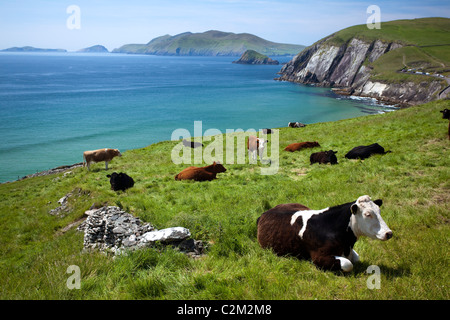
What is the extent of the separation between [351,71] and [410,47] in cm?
2966

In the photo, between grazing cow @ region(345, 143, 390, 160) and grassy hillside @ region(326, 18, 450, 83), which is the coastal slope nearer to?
grassy hillside @ region(326, 18, 450, 83)

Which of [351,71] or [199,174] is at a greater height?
[351,71]

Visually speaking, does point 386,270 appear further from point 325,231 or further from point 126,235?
point 126,235

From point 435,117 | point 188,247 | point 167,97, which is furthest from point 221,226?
point 167,97

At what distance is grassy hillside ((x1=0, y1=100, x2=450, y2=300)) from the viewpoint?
470 centimetres

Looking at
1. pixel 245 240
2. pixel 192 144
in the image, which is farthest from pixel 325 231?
pixel 192 144

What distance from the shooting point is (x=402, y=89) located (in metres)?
94.2

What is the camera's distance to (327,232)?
5566 mm

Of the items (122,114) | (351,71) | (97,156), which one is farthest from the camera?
(351,71)

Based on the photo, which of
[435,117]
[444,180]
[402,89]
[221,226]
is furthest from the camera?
[402,89]

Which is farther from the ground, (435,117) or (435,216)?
(435,117)

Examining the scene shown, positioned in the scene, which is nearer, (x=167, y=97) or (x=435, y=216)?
(x=435, y=216)
